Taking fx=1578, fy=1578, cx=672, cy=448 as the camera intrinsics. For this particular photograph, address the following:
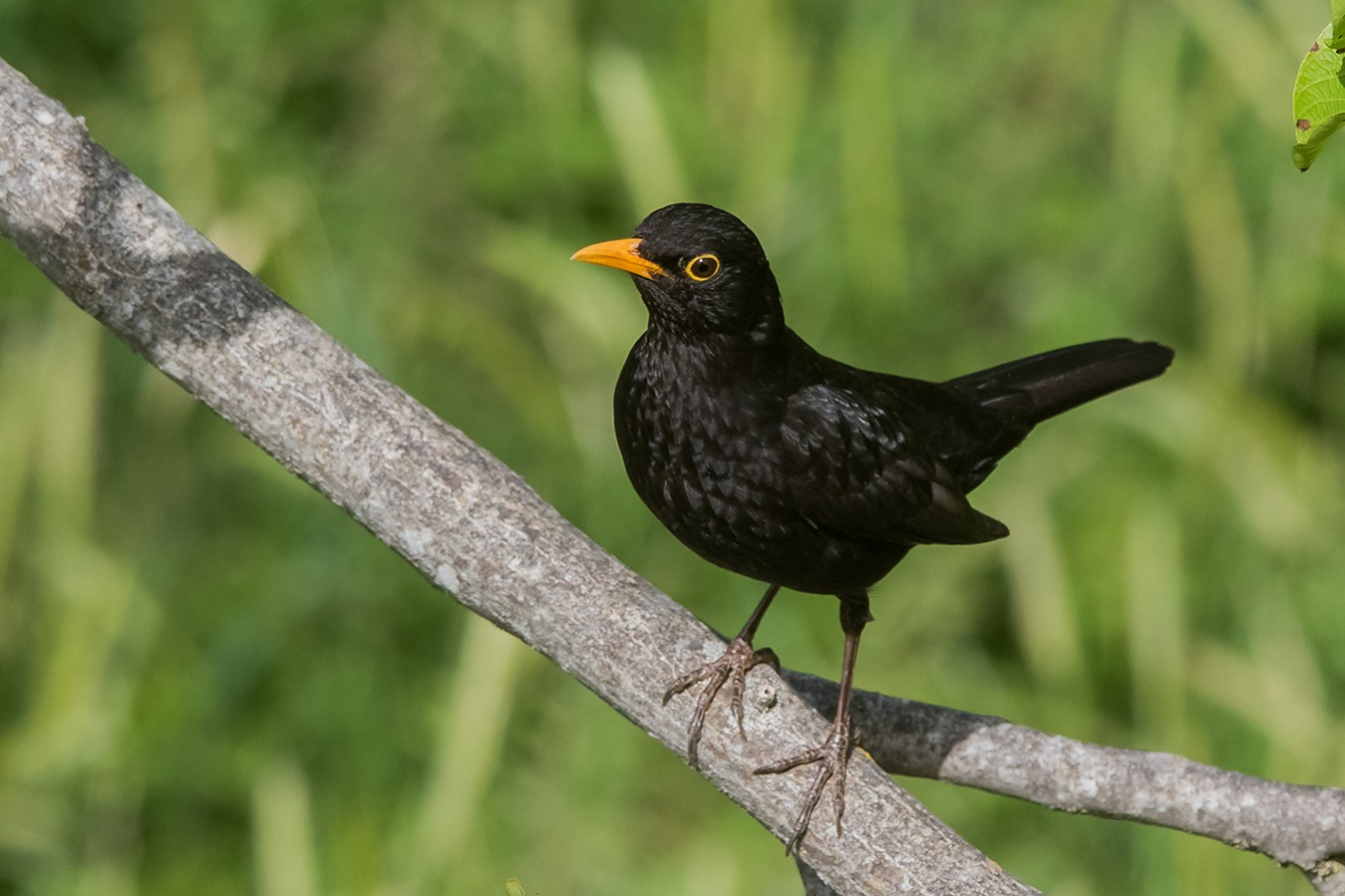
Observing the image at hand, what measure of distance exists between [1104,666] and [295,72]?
12.8 ft

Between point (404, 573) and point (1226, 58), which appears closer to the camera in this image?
point (404, 573)

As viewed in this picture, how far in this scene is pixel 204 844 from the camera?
5297 millimetres

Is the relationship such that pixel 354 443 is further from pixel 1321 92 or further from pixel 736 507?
pixel 1321 92

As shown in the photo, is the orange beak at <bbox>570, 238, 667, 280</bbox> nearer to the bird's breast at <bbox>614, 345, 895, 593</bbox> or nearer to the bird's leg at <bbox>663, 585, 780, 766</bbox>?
the bird's breast at <bbox>614, 345, 895, 593</bbox>

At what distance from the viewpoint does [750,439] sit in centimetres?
323

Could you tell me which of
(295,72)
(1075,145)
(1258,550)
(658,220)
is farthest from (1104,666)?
(295,72)

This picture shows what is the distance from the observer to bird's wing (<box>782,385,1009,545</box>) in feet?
10.7

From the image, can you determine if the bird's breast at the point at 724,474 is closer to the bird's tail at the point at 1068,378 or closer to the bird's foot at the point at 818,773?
the bird's foot at the point at 818,773

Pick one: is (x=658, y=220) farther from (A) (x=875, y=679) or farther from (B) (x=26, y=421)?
(B) (x=26, y=421)

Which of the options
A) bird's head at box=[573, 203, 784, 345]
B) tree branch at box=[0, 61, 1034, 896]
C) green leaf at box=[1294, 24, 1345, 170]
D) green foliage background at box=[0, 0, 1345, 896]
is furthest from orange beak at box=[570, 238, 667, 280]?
green foliage background at box=[0, 0, 1345, 896]

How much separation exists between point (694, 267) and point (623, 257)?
15 centimetres

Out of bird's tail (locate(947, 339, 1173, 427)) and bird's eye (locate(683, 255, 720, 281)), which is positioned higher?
bird's tail (locate(947, 339, 1173, 427))

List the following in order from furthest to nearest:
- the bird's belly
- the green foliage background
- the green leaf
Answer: the green foliage background, the bird's belly, the green leaf

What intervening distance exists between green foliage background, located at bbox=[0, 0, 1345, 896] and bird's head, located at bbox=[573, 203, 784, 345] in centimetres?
190
